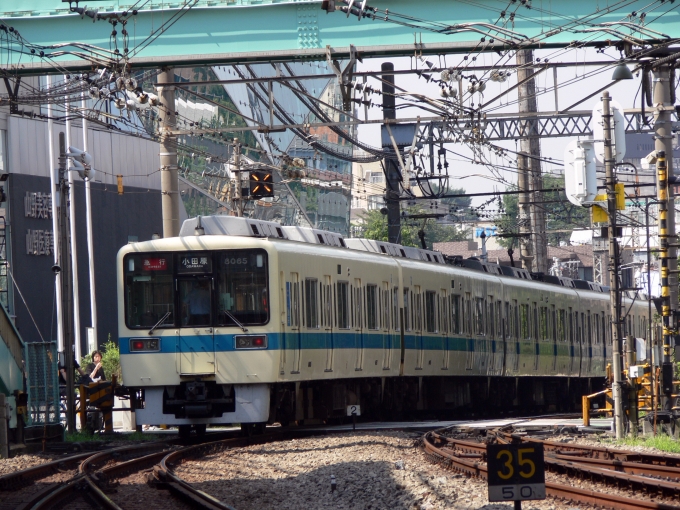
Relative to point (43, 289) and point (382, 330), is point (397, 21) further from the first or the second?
point (43, 289)

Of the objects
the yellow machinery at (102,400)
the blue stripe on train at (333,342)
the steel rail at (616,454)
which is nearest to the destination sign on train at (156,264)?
the blue stripe on train at (333,342)

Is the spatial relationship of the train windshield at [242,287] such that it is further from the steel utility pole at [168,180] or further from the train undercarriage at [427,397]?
the steel utility pole at [168,180]

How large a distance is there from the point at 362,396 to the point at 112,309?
1789 centimetres

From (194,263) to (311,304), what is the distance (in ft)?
6.19

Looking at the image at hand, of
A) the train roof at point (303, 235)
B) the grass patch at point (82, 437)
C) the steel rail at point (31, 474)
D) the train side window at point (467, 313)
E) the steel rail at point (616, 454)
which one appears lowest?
the grass patch at point (82, 437)

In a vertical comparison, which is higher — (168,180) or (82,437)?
(168,180)

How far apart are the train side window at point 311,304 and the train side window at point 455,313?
6.18 meters

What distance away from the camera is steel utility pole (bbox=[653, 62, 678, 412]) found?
56.5 feet

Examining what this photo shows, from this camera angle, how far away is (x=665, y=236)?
17.7m

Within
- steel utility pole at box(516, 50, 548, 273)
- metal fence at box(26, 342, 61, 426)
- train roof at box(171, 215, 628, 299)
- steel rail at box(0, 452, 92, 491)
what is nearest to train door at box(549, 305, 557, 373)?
steel utility pole at box(516, 50, 548, 273)

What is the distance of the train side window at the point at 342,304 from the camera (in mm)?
18375

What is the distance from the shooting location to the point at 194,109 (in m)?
40.0

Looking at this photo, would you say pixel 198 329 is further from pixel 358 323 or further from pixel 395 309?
pixel 395 309

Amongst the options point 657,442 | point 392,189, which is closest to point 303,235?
point 657,442
